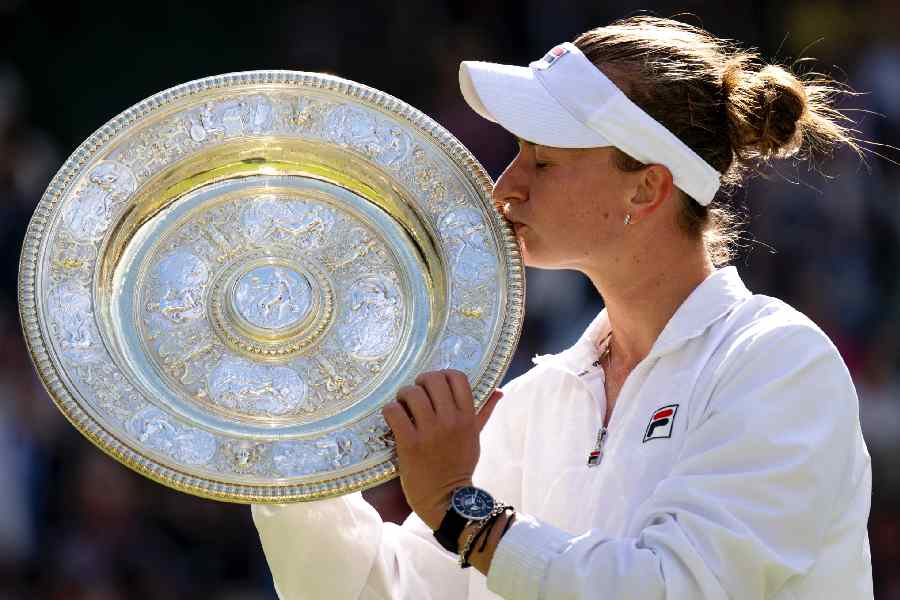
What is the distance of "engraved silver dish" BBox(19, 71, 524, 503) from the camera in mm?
2455

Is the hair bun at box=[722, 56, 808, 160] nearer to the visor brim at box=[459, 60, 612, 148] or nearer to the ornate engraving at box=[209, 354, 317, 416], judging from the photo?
the visor brim at box=[459, 60, 612, 148]

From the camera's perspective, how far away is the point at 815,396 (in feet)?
7.64

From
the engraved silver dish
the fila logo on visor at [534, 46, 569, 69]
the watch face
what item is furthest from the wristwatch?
the fila logo on visor at [534, 46, 569, 69]

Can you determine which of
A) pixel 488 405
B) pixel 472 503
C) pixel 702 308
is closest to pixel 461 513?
pixel 472 503

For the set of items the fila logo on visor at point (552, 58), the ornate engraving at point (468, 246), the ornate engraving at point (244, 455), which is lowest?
the ornate engraving at point (244, 455)

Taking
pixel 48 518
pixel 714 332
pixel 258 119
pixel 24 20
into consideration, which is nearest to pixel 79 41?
pixel 24 20

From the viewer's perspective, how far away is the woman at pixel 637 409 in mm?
2250

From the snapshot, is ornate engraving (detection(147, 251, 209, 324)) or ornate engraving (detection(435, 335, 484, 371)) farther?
ornate engraving (detection(147, 251, 209, 324))

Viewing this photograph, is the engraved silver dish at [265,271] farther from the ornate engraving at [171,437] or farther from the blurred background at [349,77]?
the blurred background at [349,77]

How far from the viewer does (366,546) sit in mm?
2729

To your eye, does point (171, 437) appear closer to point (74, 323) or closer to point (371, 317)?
point (74, 323)

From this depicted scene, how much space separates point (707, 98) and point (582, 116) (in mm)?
225

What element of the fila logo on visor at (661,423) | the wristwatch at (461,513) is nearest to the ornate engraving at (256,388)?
the wristwatch at (461,513)

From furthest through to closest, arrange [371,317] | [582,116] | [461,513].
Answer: [371,317]
[582,116]
[461,513]
